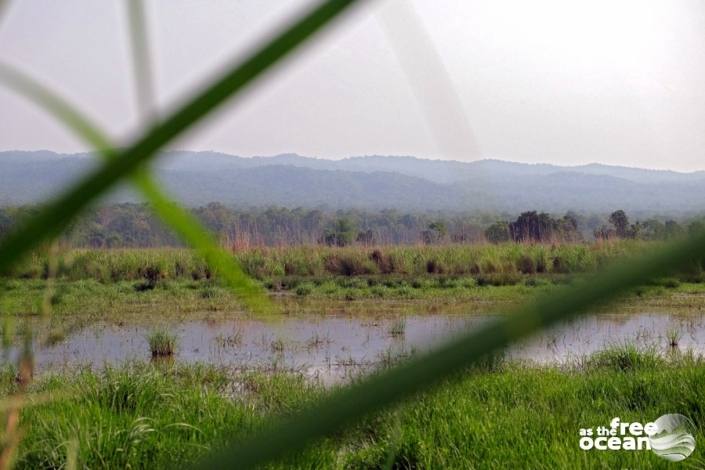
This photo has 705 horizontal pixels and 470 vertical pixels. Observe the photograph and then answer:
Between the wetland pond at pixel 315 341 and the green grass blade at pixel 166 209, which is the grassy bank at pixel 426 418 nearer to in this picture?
the wetland pond at pixel 315 341

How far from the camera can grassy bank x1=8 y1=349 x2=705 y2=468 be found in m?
2.89

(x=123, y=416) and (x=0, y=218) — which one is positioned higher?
(x=0, y=218)

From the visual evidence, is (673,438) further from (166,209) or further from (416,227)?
(166,209)

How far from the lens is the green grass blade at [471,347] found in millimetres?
105

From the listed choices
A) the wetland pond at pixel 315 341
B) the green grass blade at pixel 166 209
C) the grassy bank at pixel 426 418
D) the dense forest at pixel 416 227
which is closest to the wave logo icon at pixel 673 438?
the grassy bank at pixel 426 418

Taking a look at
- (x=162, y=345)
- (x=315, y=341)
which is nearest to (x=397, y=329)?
(x=315, y=341)

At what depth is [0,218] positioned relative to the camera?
0.40 meters

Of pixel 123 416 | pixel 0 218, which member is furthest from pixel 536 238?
pixel 123 416

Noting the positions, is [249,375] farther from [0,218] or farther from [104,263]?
[104,263]

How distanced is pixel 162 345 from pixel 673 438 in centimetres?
499

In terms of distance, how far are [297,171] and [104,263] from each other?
28742mm

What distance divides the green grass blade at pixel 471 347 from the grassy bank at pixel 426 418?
225cm

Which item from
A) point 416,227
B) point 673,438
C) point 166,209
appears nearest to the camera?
point 166,209

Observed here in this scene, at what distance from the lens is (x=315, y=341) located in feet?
26.5
